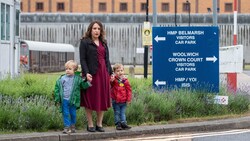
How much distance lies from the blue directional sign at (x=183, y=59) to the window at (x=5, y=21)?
7.54 m

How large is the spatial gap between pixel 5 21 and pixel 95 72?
10.6m

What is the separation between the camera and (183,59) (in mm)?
15062

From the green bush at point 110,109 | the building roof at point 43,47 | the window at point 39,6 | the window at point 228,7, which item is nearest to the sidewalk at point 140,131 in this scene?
the green bush at point 110,109

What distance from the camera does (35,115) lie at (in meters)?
11.6

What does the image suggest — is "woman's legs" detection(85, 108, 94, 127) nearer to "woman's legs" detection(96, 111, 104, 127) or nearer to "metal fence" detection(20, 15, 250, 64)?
"woman's legs" detection(96, 111, 104, 127)

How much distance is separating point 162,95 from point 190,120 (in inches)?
34.2

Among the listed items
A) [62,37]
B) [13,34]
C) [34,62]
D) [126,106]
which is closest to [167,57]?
[126,106]

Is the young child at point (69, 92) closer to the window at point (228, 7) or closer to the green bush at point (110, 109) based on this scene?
the green bush at point (110, 109)

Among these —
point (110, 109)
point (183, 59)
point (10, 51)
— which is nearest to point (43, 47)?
point (10, 51)

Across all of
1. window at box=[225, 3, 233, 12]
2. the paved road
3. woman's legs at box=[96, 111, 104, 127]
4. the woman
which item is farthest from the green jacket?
window at box=[225, 3, 233, 12]

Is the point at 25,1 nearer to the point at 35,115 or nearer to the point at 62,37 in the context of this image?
the point at 62,37

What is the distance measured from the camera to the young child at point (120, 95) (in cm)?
1187

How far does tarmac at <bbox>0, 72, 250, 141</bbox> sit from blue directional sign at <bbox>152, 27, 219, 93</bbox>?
4.98 ft

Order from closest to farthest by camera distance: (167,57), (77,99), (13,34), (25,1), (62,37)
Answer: (77,99) < (167,57) < (13,34) < (62,37) < (25,1)
